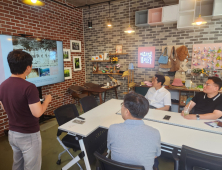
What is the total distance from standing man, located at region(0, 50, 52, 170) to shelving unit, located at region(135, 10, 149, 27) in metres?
3.77

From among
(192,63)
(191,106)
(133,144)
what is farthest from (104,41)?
(133,144)

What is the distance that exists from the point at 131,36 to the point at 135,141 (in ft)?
13.9

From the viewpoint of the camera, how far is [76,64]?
5336 mm

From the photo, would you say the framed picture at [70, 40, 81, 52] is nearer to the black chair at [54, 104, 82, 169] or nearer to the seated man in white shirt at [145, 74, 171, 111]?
the black chair at [54, 104, 82, 169]

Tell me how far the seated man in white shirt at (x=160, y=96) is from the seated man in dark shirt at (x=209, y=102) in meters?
0.45

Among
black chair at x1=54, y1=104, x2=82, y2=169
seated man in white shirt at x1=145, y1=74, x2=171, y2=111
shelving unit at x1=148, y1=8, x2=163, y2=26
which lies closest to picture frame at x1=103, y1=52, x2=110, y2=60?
shelving unit at x1=148, y1=8, x2=163, y2=26

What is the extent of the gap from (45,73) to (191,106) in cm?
346

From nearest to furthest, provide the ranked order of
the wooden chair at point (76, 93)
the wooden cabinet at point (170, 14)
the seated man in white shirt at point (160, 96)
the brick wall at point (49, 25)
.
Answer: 1. the seated man in white shirt at point (160, 96)
2. the brick wall at point (49, 25)
3. the wooden cabinet at point (170, 14)
4. the wooden chair at point (76, 93)

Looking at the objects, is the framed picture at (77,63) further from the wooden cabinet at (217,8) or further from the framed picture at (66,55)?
the wooden cabinet at (217,8)

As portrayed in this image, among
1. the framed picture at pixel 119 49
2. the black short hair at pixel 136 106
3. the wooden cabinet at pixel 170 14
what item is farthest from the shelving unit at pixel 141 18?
the black short hair at pixel 136 106

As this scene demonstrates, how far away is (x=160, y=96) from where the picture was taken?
295 cm

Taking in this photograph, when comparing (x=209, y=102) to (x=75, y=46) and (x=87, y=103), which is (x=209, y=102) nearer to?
(x=87, y=103)

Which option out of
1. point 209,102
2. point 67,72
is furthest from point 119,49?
point 209,102

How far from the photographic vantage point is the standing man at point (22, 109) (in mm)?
1422
